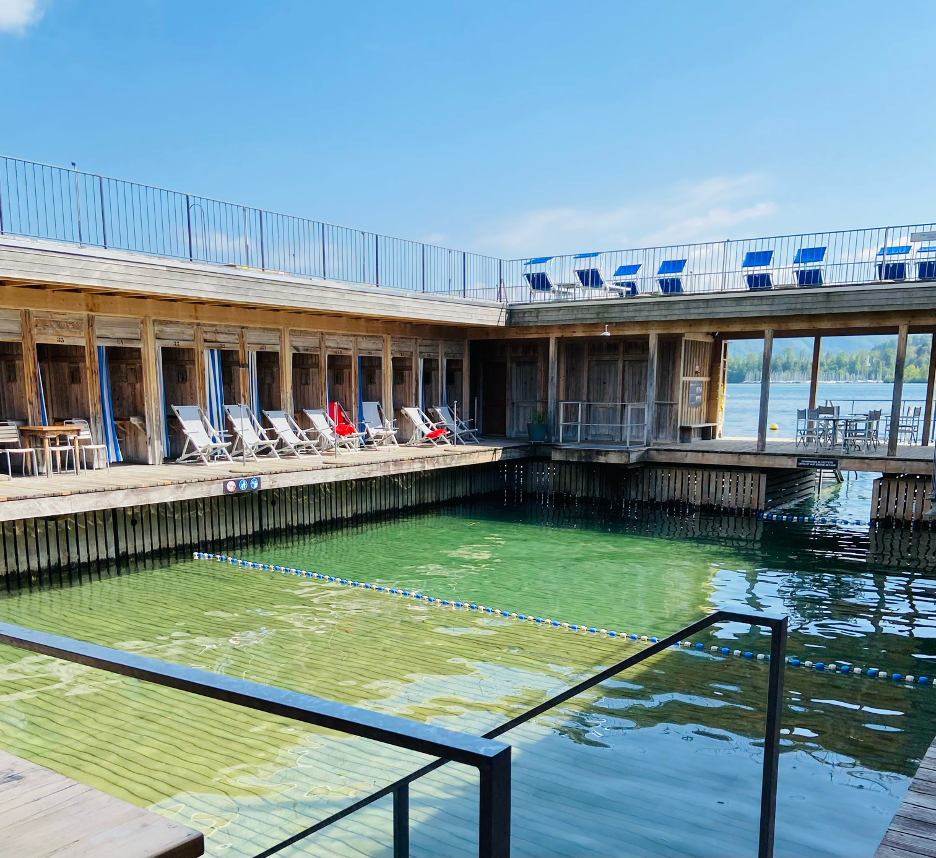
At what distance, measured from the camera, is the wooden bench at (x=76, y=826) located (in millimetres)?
1436

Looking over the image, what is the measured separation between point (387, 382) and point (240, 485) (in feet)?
18.6

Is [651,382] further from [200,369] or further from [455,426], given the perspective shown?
[200,369]

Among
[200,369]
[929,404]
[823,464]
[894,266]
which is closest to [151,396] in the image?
[200,369]

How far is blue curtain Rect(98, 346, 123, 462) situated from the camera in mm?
10781

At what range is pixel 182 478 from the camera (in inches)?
388

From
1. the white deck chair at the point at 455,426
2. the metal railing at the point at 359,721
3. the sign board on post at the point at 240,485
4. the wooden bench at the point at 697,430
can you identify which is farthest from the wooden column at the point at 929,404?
the metal railing at the point at 359,721

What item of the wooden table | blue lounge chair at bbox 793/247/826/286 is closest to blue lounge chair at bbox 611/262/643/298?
blue lounge chair at bbox 793/247/826/286

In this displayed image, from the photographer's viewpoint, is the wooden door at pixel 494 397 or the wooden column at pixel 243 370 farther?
the wooden door at pixel 494 397

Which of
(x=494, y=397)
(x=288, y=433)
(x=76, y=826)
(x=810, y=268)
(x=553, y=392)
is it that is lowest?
(x=288, y=433)

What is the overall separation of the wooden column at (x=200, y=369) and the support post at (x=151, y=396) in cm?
80

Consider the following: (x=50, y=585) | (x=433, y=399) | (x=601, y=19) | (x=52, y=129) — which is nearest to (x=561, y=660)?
(x=50, y=585)

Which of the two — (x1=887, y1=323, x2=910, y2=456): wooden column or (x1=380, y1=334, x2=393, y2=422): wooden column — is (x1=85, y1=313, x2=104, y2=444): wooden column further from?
(x1=887, y1=323, x2=910, y2=456): wooden column

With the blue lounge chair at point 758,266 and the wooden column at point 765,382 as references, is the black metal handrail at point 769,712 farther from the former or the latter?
the blue lounge chair at point 758,266

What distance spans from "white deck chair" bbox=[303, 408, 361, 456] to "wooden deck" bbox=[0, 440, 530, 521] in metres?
0.34
